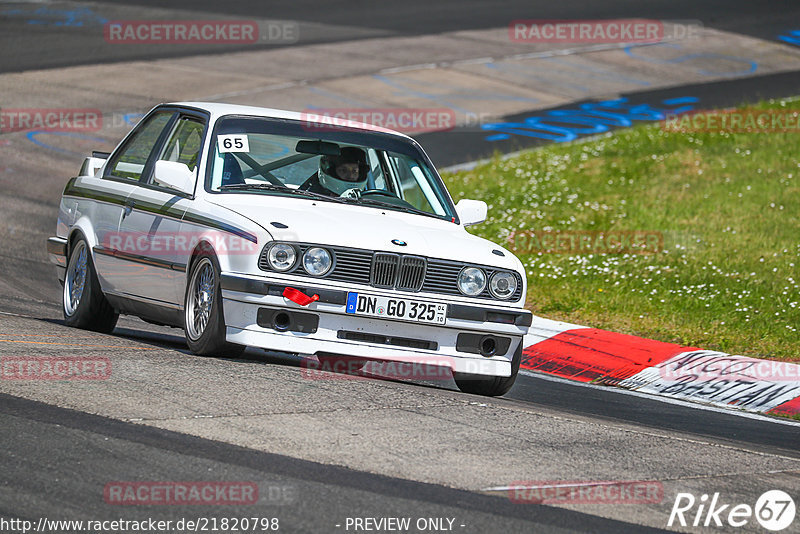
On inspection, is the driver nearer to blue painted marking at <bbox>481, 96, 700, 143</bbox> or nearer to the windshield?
the windshield

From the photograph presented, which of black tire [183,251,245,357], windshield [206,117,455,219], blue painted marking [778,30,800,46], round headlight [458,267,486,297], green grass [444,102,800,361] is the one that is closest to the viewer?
black tire [183,251,245,357]

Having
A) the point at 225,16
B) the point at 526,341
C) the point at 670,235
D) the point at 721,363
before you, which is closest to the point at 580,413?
the point at 721,363

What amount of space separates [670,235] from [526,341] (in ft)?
12.9

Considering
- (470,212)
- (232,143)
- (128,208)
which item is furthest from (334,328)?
(128,208)

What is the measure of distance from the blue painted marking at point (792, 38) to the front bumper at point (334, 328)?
25.6m

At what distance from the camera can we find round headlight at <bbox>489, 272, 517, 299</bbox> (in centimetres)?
808

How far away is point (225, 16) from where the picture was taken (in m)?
31.1

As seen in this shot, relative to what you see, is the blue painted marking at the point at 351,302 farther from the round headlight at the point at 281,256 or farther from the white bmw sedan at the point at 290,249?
the round headlight at the point at 281,256

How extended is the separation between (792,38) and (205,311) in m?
26.9

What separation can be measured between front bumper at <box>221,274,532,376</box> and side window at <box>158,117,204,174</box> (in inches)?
57.8

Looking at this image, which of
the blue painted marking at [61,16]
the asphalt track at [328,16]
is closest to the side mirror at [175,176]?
the asphalt track at [328,16]

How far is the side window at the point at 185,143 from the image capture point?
29.1ft

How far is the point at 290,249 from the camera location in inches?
304

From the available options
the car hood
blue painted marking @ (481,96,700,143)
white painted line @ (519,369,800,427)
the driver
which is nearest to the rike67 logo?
the car hood
